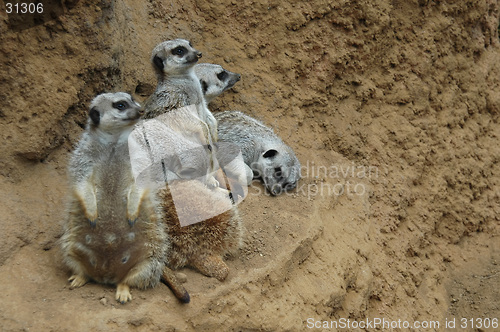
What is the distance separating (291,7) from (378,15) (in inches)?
27.3

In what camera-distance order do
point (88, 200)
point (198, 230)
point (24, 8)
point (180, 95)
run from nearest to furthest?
point (88, 200) < point (198, 230) < point (24, 8) < point (180, 95)

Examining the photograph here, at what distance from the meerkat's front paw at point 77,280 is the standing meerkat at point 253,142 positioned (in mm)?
1447

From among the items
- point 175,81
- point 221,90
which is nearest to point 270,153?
Result: point 221,90

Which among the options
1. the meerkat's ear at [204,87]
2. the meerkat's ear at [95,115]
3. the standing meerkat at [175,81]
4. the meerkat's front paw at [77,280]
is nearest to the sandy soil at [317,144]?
the meerkat's front paw at [77,280]

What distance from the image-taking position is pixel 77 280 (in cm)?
237

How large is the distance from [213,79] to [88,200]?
163 cm

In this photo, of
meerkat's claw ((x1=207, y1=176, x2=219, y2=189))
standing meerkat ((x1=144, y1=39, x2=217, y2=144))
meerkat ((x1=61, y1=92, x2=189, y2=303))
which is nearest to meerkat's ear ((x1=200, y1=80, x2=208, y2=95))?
standing meerkat ((x1=144, y1=39, x2=217, y2=144))

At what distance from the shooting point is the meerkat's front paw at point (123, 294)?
2.31m

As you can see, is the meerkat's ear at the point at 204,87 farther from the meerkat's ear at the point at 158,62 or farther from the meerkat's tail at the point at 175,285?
the meerkat's tail at the point at 175,285

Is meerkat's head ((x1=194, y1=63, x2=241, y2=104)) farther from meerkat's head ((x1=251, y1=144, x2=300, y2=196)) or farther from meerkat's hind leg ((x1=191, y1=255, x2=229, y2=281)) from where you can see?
meerkat's hind leg ((x1=191, y1=255, x2=229, y2=281))

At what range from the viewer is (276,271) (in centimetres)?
280

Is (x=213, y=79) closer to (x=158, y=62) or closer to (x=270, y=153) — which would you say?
(x=158, y=62)

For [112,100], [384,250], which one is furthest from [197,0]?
[384,250]

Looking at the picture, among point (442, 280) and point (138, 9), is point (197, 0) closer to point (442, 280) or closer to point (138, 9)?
point (138, 9)
